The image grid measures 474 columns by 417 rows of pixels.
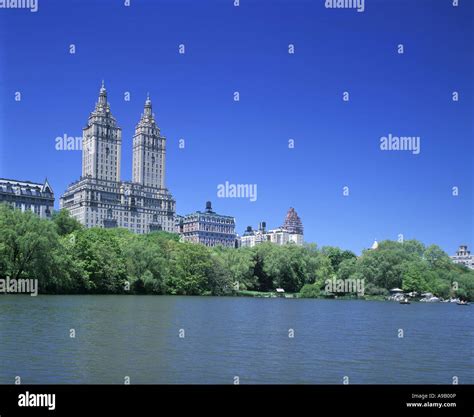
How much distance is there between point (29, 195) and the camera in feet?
230

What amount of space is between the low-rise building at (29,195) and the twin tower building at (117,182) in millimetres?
8647

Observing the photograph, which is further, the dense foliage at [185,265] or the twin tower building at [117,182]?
the twin tower building at [117,182]

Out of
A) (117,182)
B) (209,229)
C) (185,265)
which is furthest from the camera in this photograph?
(209,229)

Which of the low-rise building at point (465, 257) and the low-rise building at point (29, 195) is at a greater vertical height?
the low-rise building at point (29, 195)

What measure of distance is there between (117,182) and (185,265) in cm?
4496

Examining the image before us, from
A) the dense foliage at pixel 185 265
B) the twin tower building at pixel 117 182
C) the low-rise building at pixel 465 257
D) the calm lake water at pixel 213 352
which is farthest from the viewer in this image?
the twin tower building at pixel 117 182

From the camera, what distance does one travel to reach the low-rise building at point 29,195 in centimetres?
6735

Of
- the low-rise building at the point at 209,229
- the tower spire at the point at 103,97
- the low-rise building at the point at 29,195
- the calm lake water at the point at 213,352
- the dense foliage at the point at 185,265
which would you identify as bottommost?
the calm lake water at the point at 213,352

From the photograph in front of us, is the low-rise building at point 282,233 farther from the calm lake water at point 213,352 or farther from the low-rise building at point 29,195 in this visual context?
the calm lake water at point 213,352

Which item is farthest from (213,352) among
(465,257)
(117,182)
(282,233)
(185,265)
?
(282,233)

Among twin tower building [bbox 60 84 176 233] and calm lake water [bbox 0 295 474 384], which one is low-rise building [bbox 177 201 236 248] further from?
calm lake water [bbox 0 295 474 384]

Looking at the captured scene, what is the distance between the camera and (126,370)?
8.80 meters

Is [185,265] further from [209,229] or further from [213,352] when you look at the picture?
[209,229]

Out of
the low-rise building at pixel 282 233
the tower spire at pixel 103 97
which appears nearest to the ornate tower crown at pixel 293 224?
the low-rise building at pixel 282 233
